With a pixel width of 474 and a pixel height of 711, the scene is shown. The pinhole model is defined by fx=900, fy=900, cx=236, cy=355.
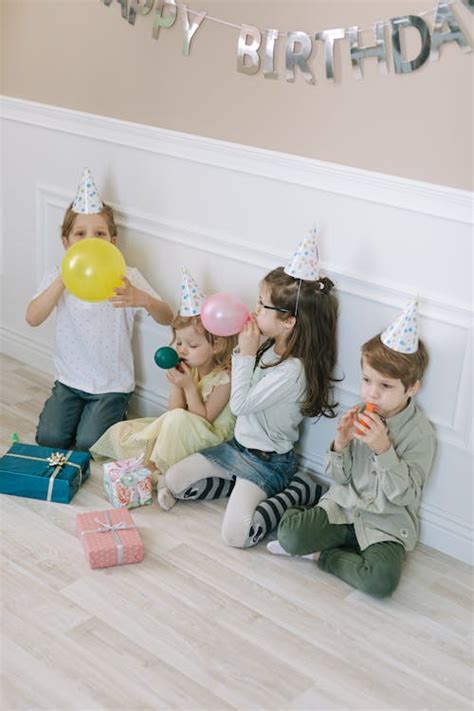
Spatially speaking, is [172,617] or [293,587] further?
[293,587]

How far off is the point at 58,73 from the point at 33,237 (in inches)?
22.6

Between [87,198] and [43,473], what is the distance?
2.66 feet

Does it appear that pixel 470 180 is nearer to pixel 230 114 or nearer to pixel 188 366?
pixel 230 114

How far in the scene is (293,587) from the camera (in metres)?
2.14

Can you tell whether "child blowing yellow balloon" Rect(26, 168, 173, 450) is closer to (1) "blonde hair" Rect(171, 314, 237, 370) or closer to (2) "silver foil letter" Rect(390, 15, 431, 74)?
(1) "blonde hair" Rect(171, 314, 237, 370)

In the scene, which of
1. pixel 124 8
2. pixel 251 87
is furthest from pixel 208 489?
pixel 124 8

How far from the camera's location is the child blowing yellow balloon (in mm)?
2721

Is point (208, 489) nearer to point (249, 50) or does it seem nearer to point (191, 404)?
point (191, 404)

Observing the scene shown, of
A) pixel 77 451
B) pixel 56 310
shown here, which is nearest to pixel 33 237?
pixel 56 310

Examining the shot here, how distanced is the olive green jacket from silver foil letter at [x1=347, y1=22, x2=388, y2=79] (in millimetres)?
819

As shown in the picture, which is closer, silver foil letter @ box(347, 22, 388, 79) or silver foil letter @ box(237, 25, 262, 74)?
silver foil letter @ box(347, 22, 388, 79)

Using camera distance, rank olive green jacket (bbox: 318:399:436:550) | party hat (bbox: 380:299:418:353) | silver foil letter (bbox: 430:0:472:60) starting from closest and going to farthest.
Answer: silver foil letter (bbox: 430:0:472:60) → party hat (bbox: 380:299:418:353) → olive green jacket (bbox: 318:399:436:550)

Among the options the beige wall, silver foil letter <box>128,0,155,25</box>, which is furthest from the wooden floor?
silver foil letter <box>128,0,155,25</box>

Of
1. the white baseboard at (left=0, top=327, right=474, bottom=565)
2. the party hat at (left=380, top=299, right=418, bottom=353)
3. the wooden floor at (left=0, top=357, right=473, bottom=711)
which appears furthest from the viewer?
the white baseboard at (left=0, top=327, right=474, bottom=565)
